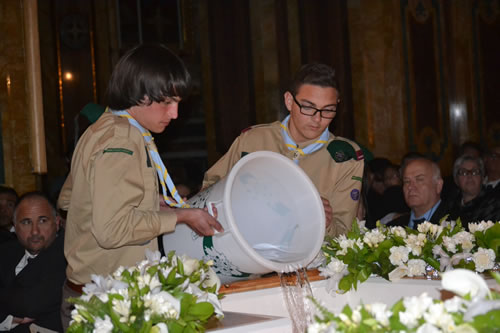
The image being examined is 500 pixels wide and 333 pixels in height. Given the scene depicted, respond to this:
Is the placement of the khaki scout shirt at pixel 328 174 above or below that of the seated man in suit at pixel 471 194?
above

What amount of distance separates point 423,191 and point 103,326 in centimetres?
333

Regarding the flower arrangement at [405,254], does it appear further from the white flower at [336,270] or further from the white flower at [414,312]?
the white flower at [414,312]

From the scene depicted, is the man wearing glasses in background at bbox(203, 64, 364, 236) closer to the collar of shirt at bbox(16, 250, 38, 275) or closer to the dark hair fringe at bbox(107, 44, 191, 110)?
the dark hair fringe at bbox(107, 44, 191, 110)

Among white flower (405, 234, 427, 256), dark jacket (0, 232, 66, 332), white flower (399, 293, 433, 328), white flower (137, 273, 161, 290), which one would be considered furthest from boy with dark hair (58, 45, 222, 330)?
dark jacket (0, 232, 66, 332)

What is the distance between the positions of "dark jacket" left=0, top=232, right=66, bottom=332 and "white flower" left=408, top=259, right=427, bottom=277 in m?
2.16

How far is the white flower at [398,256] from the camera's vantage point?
2500 millimetres

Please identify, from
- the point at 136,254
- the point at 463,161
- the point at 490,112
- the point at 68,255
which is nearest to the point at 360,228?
the point at 136,254

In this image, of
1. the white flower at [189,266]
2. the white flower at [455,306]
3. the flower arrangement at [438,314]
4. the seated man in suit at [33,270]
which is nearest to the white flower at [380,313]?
the flower arrangement at [438,314]

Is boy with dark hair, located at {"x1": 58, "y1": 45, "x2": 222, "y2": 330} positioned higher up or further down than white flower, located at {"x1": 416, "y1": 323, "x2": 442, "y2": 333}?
higher up

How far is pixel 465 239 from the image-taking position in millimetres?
2533

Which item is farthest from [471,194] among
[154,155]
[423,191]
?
[154,155]

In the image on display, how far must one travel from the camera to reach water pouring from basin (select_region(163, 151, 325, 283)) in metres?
2.19

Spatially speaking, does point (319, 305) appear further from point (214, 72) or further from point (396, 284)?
point (214, 72)

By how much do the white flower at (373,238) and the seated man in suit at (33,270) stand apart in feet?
6.61
